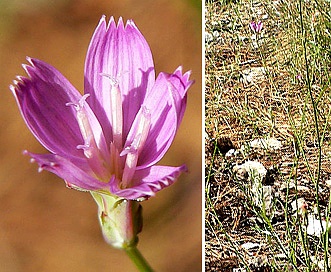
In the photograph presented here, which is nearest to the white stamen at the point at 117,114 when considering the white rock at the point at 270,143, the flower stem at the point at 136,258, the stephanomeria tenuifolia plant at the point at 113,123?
the stephanomeria tenuifolia plant at the point at 113,123

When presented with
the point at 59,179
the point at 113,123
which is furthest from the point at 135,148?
the point at 59,179

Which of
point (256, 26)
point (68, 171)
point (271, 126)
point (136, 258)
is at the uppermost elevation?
point (256, 26)

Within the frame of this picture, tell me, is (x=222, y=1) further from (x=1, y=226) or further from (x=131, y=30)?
(x=1, y=226)

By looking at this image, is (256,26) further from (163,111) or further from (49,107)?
(49,107)

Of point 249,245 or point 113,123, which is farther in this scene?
point 249,245

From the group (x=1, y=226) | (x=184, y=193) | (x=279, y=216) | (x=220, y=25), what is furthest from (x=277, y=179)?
(x=1, y=226)

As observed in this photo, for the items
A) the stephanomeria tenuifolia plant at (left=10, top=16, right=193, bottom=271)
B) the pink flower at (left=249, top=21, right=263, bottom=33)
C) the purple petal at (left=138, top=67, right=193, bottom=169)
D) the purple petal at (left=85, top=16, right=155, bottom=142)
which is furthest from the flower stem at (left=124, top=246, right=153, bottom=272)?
the pink flower at (left=249, top=21, right=263, bottom=33)

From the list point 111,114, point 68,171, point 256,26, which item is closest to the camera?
point 68,171

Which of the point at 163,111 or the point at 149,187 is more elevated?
the point at 163,111
